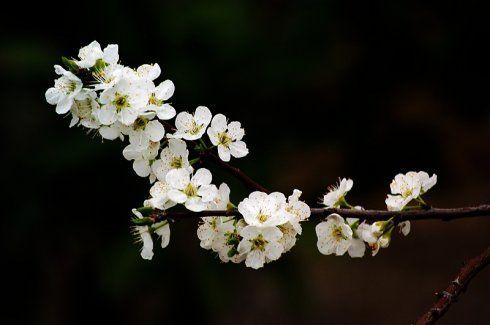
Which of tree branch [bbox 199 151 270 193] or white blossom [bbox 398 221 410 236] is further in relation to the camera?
white blossom [bbox 398 221 410 236]

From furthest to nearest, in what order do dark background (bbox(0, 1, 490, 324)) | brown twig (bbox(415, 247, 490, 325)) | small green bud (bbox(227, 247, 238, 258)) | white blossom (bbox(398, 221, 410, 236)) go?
dark background (bbox(0, 1, 490, 324)) → white blossom (bbox(398, 221, 410, 236)) → small green bud (bbox(227, 247, 238, 258)) → brown twig (bbox(415, 247, 490, 325))

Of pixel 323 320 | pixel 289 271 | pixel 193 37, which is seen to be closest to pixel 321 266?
pixel 323 320

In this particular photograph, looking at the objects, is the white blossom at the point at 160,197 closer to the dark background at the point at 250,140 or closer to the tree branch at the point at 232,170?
the tree branch at the point at 232,170

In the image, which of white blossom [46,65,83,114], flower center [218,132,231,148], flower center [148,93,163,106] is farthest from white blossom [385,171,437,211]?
white blossom [46,65,83,114]

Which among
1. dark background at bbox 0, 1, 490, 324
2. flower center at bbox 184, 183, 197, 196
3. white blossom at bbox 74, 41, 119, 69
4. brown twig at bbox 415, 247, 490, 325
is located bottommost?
brown twig at bbox 415, 247, 490, 325

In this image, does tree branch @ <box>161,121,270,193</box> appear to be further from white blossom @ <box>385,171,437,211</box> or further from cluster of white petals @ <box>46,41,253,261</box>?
white blossom @ <box>385,171,437,211</box>

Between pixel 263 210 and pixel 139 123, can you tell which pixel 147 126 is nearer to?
pixel 139 123
